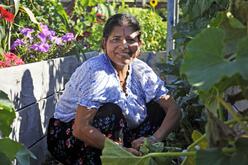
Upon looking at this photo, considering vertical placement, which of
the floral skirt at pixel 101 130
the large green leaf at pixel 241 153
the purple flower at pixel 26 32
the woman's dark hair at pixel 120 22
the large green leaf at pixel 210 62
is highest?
the large green leaf at pixel 210 62

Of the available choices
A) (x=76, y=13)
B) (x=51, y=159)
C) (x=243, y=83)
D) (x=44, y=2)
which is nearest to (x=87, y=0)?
(x=76, y=13)

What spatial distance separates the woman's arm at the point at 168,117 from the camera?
8.84ft

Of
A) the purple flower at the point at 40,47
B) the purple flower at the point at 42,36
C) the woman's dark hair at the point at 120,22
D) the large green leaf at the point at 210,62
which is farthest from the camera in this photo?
the purple flower at the point at 42,36

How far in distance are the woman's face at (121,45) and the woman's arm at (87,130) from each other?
32 centimetres

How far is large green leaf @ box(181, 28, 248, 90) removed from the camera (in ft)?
2.38

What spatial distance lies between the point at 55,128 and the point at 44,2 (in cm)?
190

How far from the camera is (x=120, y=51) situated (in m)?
2.75

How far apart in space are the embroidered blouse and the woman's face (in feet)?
0.18

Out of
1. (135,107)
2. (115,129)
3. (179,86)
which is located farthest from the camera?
(179,86)

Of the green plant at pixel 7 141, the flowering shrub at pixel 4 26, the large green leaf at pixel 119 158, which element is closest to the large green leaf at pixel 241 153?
the large green leaf at pixel 119 158

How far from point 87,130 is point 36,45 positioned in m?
1.39

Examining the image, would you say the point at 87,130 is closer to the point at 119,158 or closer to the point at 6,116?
the point at 6,116

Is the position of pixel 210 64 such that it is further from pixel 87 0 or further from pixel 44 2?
pixel 87 0

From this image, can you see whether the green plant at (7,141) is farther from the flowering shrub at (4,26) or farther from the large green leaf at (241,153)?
the flowering shrub at (4,26)
